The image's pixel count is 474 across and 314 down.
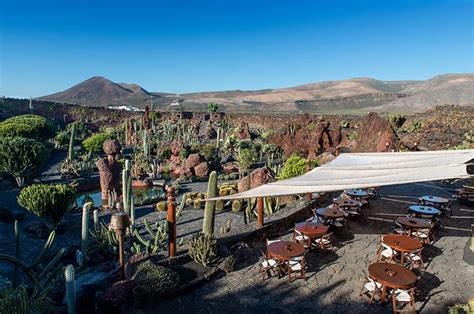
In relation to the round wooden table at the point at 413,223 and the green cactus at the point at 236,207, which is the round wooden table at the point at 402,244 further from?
the green cactus at the point at 236,207

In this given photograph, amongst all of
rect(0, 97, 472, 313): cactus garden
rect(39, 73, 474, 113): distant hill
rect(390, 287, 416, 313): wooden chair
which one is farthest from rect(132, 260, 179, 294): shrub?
rect(39, 73, 474, 113): distant hill

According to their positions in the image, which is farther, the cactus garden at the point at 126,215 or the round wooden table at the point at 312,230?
the round wooden table at the point at 312,230

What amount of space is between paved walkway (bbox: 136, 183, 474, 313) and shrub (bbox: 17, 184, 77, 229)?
5.51 metres

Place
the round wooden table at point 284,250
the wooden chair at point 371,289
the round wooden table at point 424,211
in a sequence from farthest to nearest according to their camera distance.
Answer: the round wooden table at point 424,211
the round wooden table at point 284,250
the wooden chair at point 371,289

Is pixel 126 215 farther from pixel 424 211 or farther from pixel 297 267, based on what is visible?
pixel 424 211

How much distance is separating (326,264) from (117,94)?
154 meters

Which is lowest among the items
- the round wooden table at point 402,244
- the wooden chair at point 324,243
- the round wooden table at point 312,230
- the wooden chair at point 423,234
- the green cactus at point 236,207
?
the green cactus at point 236,207

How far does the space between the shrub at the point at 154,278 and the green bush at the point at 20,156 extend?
1145 centimetres

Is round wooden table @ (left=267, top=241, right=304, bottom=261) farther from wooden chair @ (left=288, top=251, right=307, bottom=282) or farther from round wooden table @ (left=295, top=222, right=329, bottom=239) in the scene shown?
round wooden table @ (left=295, top=222, right=329, bottom=239)

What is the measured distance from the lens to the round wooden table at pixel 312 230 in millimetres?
6668

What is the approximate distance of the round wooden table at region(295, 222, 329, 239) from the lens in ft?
21.9

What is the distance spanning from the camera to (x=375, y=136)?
1712cm

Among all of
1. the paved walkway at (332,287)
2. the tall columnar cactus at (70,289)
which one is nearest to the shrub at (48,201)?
the tall columnar cactus at (70,289)

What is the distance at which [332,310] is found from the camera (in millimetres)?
5156
